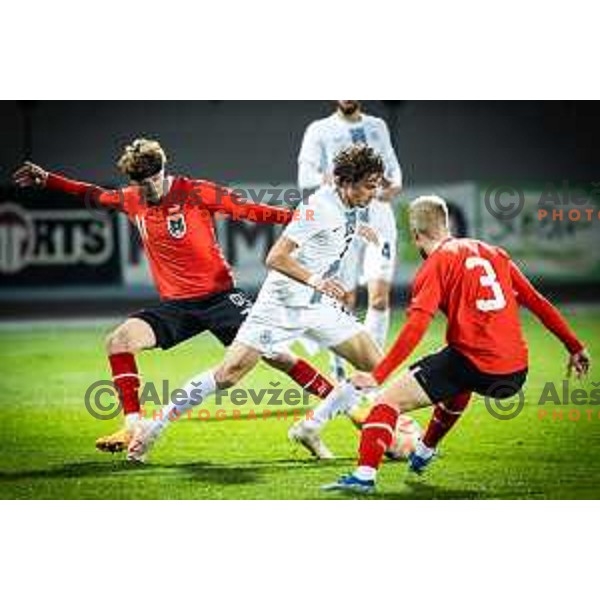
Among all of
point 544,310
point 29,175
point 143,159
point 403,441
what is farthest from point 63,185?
point 544,310

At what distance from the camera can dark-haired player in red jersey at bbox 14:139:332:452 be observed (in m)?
7.69

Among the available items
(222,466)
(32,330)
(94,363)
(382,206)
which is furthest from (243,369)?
(32,330)

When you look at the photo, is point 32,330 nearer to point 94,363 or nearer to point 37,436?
point 94,363

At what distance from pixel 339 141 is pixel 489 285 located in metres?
1.04

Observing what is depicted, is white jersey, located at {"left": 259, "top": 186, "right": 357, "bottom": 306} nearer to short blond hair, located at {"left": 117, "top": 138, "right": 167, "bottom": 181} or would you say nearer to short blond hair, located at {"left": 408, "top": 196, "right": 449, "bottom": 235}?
short blond hair, located at {"left": 408, "top": 196, "right": 449, "bottom": 235}

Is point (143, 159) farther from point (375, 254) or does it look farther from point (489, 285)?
point (489, 285)

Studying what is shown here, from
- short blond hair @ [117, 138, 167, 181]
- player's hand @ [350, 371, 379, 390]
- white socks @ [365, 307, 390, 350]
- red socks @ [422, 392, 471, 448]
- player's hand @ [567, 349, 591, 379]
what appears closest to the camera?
player's hand @ [350, 371, 379, 390]

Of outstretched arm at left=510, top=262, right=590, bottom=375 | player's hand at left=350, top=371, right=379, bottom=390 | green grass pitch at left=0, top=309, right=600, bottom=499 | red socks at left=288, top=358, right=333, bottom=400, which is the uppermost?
outstretched arm at left=510, top=262, right=590, bottom=375

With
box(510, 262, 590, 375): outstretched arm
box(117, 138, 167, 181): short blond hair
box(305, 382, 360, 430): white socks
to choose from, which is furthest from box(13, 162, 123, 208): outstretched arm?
box(510, 262, 590, 375): outstretched arm

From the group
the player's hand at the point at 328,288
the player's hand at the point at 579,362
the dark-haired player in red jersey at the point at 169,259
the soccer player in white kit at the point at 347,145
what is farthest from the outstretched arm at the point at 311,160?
the player's hand at the point at 579,362

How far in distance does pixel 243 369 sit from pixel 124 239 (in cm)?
100

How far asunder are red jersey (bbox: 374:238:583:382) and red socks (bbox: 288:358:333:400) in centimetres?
74

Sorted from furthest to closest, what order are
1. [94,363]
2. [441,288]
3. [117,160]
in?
Answer: [94,363]
[117,160]
[441,288]

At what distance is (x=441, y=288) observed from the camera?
23.5 feet
